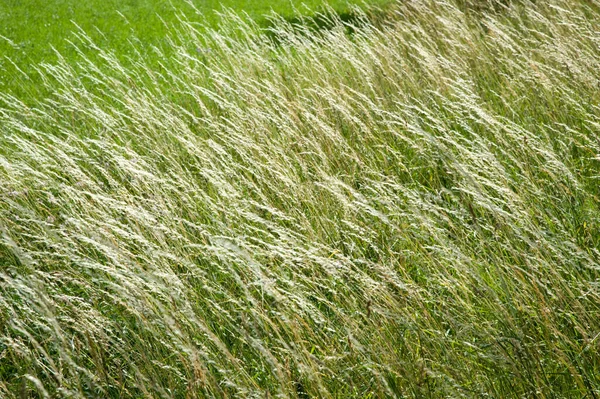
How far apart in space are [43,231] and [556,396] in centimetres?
212

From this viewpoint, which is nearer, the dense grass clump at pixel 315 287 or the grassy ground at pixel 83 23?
the dense grass clump at pixel 315 287

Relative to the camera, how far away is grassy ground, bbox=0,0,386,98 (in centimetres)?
937

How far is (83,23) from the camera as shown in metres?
11.9

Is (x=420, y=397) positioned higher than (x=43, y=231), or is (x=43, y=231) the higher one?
(x=43, y=231)

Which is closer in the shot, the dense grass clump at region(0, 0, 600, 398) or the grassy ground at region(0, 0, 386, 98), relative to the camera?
the dense grass clump at region(0, 0, 600, 398)

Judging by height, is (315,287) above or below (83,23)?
below

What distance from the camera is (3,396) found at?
1952 millimetres

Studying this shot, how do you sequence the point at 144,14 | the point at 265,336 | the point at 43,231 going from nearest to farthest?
the point at 265,336
the point at 43,231
the point at 144,14

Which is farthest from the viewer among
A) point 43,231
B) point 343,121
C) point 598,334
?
point 343,121

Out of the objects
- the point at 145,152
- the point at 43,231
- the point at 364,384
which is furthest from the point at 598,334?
the point at 145,152

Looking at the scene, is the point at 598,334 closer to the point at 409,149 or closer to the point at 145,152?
the point at 409,149

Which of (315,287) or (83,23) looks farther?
(83,23)

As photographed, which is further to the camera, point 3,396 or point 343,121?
point 343,121

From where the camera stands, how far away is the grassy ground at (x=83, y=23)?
9.37 metres
